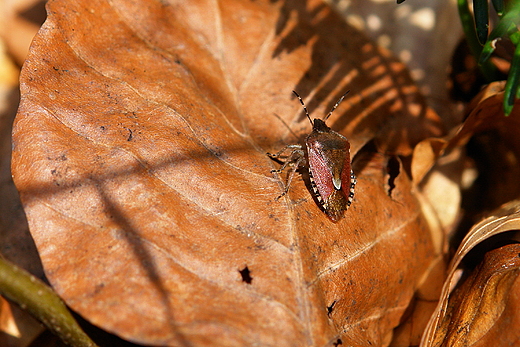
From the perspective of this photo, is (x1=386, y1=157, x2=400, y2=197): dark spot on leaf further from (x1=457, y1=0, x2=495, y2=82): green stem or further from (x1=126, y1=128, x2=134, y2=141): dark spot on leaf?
(x1=126, y1=128, x2=134, y2=141): dark spot on leaf

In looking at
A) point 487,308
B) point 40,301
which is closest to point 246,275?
point 40,301

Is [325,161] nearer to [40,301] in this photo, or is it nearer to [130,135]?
[130,135]

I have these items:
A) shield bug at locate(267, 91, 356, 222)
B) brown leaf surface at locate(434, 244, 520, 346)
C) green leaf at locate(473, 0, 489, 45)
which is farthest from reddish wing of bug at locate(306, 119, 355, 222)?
green leaf at locate(473, 0, 489, 45)

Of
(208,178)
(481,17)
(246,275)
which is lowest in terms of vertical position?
(246,275)

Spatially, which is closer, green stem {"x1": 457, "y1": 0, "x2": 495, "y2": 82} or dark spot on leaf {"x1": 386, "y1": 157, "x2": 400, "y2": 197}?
green stem {"x1": 457, "y1": 0, "x2": 495, "y2": 82}

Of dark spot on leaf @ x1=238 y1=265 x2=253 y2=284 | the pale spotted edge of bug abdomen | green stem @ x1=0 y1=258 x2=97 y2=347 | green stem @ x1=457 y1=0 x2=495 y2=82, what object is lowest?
green stem @ x1=0 y1=258 x2=97 y2=347

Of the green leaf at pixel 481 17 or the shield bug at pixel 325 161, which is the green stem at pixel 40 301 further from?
the green leaf at pixel 481 17
